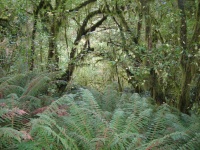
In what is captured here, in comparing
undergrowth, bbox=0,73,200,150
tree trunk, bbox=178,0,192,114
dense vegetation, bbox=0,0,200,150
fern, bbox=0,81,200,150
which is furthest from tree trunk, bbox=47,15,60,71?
tree trunk, bbox=178,0,192,114

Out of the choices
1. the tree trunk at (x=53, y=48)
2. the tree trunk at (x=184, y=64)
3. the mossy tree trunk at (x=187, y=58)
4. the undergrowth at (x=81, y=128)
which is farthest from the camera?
the tree trunk at (x=53, y=48)

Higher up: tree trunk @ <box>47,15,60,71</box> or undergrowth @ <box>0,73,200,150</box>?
tree trunk @ <box>47,15,60,71</box>

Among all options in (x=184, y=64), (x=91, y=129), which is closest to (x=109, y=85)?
(x=184, y=64)

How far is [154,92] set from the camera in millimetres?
8352

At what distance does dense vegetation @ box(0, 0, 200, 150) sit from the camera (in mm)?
3916

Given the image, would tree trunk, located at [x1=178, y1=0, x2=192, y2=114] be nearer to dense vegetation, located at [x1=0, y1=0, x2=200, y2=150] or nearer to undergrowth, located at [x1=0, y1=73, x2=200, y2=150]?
dense vegetation, located at [x1=0, y1=0, x2=200, y2=150]

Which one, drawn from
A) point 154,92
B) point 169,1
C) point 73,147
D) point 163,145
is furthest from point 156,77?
point 73,147

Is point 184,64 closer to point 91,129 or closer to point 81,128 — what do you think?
point 91,129

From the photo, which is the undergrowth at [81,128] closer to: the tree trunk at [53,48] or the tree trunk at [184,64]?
the tree trunk at [184,64]

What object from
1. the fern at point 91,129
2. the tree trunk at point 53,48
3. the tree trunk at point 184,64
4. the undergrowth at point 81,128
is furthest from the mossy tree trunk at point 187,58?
the tree trunk at point 53,48

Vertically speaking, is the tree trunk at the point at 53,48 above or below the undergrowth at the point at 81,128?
above

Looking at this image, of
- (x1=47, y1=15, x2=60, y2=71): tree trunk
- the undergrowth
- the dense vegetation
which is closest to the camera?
the undergrowth

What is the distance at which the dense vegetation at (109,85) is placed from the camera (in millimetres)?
3916

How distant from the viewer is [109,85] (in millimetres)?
8211
